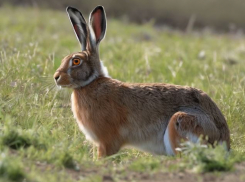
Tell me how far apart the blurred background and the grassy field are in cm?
764

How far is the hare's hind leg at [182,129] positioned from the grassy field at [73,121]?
273 millimetres

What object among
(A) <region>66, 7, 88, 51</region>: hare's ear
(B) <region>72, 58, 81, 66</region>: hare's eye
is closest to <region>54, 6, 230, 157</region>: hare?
(B) <region>72, 58, 81, 66</region>: hare's eye

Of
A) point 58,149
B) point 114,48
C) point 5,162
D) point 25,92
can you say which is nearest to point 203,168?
point 58,149

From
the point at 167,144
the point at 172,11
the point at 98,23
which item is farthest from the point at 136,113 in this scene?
the point at 172,11

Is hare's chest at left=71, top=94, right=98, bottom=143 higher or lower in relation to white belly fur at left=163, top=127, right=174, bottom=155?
higher

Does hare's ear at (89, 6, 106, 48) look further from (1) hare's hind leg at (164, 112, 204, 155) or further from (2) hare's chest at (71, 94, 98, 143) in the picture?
(1) hare's hind leg at (164, 112, 204, 155)

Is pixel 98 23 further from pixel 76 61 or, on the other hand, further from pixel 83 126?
pixel 83 126

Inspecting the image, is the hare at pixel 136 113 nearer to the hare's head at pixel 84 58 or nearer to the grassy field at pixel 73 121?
the hare's head at pixel 84 58

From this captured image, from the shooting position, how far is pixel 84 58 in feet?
17.5

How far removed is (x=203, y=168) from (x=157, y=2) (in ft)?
60.9

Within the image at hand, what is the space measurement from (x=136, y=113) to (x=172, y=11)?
53.7 ft

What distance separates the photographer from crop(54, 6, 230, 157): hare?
4.96 meters

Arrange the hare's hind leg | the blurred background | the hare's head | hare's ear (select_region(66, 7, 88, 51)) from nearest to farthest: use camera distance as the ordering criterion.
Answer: the hare's hind leg → the hare's head → hare's ear (select_region(66, 7, 88, 51)) → the blurred background

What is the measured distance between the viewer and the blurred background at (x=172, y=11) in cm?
1908
